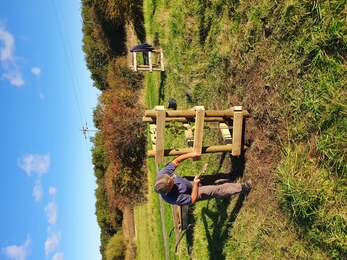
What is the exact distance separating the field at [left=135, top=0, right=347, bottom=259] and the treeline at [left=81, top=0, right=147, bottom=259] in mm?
5474

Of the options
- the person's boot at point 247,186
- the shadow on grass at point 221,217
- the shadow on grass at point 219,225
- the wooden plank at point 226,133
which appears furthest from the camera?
the shadow on grass at point 219,225

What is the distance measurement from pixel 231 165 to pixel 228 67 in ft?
6.80

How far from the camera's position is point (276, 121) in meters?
5.18

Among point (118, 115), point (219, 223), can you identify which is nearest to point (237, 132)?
point (219, 223)

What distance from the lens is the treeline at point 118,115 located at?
13500mm

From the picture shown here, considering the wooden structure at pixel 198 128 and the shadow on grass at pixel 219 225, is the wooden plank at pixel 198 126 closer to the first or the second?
the wooden structure at pixel 198 128

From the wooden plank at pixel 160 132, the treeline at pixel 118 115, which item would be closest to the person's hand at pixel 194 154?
the wooden plank at pixel 160 132

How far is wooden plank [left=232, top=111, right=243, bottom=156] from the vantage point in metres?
5.71

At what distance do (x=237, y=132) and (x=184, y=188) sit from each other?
4.58 feet

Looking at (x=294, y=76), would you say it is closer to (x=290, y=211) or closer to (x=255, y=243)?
(x=290, y=211)

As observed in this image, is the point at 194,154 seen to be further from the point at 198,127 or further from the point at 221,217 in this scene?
the point at 221,217

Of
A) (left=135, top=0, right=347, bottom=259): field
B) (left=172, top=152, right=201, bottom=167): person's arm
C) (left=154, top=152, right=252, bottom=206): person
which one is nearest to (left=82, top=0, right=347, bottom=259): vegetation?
(left=135, top=0, right=347, bottom=259): field

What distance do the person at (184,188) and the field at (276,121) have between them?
42 cm

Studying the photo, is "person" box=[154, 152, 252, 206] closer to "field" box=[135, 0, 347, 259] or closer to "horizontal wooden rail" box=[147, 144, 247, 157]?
"horizontal wooden rail" box=[147, 144, 247, 157]
